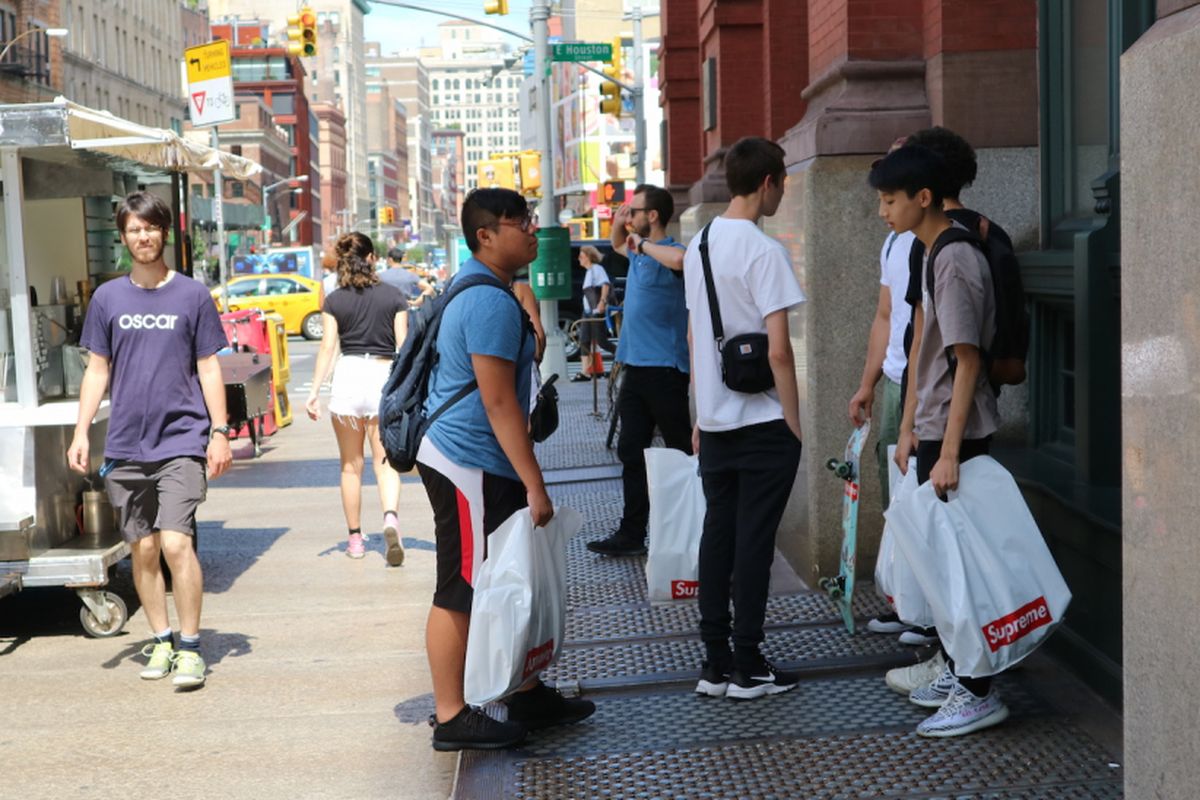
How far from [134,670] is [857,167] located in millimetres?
3939

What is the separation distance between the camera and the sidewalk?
4895 millimetres

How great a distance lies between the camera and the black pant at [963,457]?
5176mm

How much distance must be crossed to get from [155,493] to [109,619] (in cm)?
131

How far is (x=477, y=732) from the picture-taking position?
5438 millimetres

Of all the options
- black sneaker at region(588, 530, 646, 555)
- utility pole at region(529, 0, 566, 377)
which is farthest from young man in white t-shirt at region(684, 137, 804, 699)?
utility pole at region(529, 0, 566, 377)

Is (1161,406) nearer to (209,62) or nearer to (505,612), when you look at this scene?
(505,612)

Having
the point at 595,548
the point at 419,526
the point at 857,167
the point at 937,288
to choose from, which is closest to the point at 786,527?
the point at 595,548

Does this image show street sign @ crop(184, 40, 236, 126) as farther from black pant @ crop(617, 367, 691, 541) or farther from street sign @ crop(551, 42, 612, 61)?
street sign @ crop(551, 42, 612, 61)

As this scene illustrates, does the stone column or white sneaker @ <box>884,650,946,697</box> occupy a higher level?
the stone column

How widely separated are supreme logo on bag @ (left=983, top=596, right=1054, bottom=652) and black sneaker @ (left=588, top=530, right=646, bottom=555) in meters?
4.02

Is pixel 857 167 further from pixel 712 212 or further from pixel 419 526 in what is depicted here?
pixel 712 212

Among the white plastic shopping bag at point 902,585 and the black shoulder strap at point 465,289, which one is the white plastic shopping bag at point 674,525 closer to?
the white plastic shopping bag at point 902,585

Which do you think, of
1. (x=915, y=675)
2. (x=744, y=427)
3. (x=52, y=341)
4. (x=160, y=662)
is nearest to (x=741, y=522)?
(x=744, y=427)

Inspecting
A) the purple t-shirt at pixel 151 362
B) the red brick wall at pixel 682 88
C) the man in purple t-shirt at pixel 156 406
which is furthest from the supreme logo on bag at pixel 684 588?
the red brick wall at pixel 682 88
